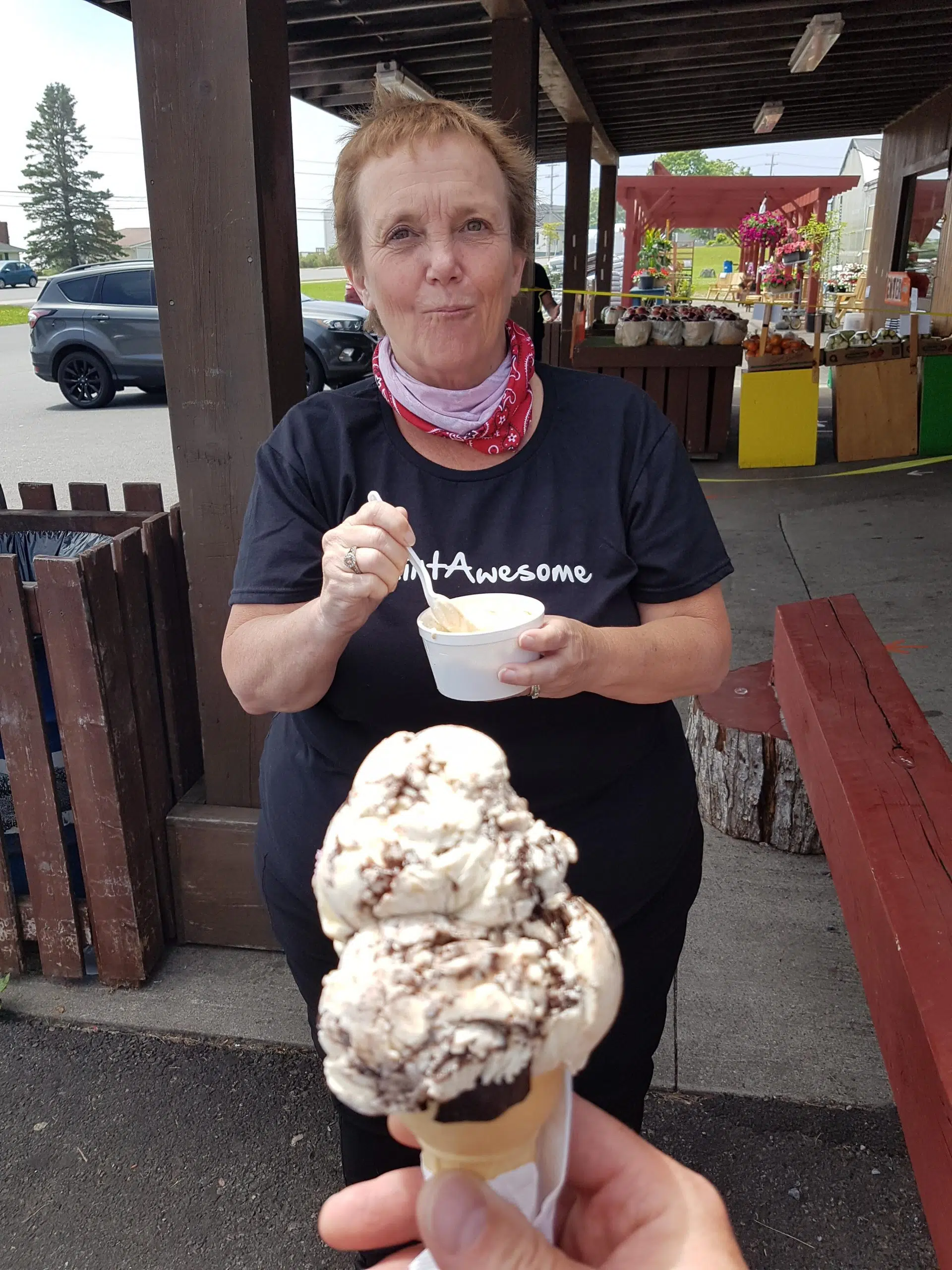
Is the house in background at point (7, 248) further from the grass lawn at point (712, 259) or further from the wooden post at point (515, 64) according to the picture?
the wooden post at point (515, 64)

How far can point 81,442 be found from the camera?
40.2 feet

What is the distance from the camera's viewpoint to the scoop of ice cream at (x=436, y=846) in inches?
33.3

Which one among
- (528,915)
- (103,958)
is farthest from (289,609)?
(103,958)

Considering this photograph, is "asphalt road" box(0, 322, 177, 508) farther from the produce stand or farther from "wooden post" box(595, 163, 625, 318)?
"wooden post" box(595, 163, 625, 318)

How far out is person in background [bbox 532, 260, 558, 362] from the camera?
838cm

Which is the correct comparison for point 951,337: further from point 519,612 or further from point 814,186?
point 814,186

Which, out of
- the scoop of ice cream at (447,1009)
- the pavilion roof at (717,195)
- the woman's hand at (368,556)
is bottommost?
the scoop of ice cream at (447,1009)

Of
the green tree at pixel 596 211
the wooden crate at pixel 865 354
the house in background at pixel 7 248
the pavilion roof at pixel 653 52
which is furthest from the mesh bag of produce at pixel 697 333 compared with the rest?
the house in background at pixel 7 248

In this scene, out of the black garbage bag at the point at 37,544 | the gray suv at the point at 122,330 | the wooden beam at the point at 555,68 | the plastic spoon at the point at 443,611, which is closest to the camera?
the plastic spoon at the point at 443,611

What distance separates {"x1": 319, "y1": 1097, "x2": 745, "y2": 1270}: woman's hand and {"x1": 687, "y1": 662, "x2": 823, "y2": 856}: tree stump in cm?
219

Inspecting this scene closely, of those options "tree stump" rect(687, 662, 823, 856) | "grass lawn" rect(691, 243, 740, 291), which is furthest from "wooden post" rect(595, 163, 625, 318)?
"grass lawn" rect(691, 243, 740, 291)

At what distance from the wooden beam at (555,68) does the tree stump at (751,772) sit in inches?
200

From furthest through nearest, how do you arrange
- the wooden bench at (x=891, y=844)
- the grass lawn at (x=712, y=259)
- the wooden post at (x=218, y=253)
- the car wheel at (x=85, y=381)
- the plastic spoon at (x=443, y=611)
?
the grass lawn at (x=712, y=259), the car wheel at (x=85, y=381), the wooden post at (x=218, y=253), the wooden bench at (x=891, y=844), the plastic spoon at (x=443, y=611)

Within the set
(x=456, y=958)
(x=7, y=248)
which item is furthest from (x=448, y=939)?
(x=7, y=248)
